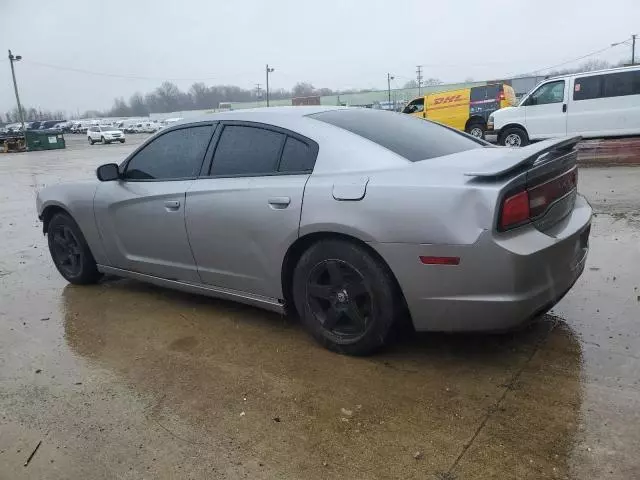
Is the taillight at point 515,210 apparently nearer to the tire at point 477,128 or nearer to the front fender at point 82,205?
the front fender at point 82,205

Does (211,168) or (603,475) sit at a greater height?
(211,168)

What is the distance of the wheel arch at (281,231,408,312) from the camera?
306 cm

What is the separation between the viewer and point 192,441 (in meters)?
2.60

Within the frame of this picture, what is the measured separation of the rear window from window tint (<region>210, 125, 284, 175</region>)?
337 millimetres

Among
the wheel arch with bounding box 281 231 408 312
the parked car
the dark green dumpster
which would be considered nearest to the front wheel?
the parked car

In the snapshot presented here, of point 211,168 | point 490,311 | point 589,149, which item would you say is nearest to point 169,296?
point 211,168

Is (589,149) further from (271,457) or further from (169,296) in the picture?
(271,457)

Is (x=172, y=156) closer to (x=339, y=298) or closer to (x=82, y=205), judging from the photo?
(x=82, y=205)

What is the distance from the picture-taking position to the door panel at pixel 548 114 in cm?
1341

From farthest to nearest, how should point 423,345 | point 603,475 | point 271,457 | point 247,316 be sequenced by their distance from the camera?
point 247,316
point 423,345
point 271,457
point 603,475

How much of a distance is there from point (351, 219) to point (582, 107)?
12.2 metres

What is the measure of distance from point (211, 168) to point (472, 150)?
1.78 metres

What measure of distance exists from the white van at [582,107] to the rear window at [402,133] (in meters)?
10.6

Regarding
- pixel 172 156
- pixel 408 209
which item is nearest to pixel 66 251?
pixel 172 156
